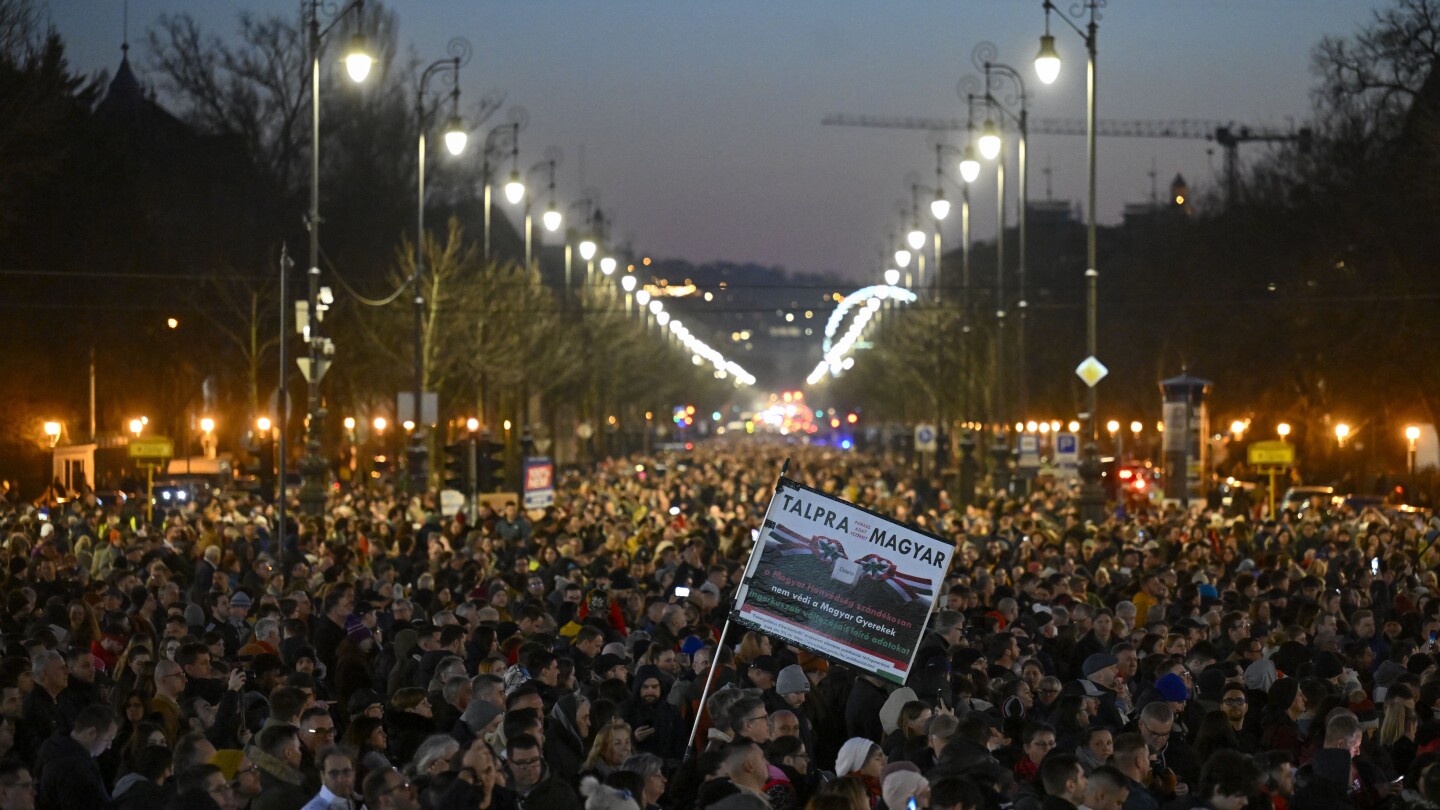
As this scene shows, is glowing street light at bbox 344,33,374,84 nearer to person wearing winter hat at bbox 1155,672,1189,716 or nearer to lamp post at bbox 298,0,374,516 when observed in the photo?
lamp post at bbox 298,0,374,516

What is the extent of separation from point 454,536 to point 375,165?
1786 inches

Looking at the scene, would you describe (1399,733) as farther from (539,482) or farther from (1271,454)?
(1271,454)

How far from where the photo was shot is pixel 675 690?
12.7 m

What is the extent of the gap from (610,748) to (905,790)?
70.2 inches

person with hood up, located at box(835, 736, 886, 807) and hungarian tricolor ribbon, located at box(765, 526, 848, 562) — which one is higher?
hungarian tricolor ribbon, located at box(765, 526, 848, 562)

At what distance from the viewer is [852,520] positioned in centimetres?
1220

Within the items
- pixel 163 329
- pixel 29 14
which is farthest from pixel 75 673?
pixel 163 329

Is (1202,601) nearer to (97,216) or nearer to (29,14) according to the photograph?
(29,14)

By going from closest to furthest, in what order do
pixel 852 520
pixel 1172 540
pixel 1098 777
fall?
pixel 1098 777 → pixel 852 520 → pixel 1172 540

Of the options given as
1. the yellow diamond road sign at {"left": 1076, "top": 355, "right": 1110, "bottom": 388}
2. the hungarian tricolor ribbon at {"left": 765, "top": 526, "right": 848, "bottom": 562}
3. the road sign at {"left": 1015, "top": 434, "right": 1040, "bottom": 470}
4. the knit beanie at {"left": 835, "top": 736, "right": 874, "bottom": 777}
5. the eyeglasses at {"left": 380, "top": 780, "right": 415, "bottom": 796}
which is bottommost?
the knit beanie at {"left": 835, "top": 736, "right": 874, "bottom": 777}

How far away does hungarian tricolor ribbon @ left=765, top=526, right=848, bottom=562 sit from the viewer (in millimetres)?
12125

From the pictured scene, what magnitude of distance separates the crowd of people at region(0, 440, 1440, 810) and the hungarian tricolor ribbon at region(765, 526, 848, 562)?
0.69m

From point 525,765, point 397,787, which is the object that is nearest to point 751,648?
point 525,765

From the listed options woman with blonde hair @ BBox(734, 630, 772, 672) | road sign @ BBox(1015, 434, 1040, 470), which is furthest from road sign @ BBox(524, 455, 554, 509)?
woman with blonde hair @ BBox(734, 630, 772, 672)
